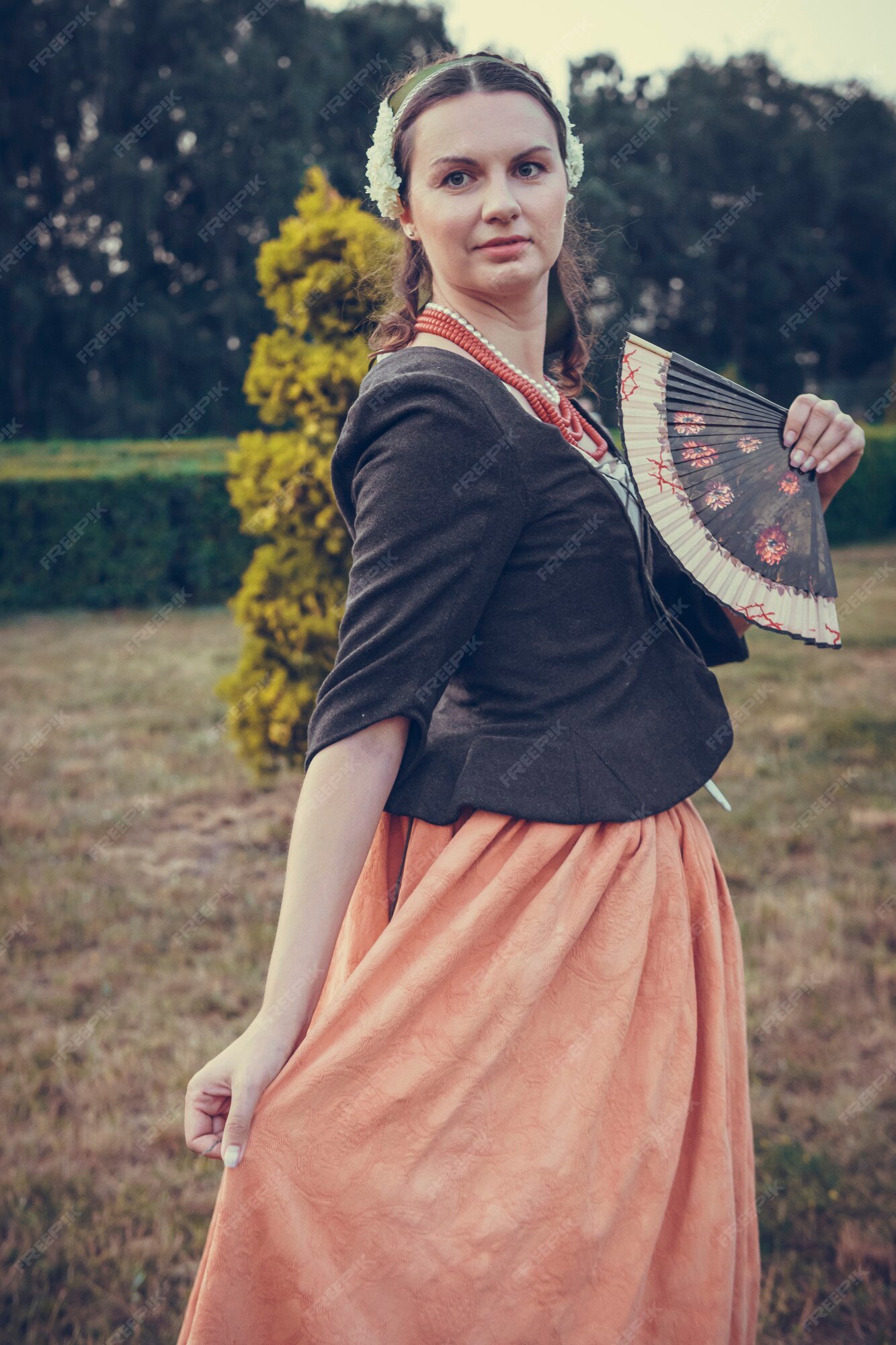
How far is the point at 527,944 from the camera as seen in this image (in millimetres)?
1099

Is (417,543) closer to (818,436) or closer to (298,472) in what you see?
(818,436)

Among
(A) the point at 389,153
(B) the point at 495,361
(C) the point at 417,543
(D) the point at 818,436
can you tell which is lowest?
(C) the point at 417,543

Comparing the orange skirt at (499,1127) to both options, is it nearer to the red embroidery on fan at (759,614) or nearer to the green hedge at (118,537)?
the red embroidery on fan at (759,614)

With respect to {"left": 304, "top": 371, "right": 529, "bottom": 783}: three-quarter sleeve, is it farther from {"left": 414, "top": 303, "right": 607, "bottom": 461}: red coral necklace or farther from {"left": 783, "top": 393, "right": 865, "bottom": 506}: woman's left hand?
{"left": 783, "top": 393, "right": 865, "bottom": 506}: woman's left hand

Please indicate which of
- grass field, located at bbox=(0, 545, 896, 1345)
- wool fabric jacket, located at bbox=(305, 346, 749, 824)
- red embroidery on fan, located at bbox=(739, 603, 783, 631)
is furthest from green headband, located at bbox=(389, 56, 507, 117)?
grass field, located at bbox=(0, 545, 896, 1345)

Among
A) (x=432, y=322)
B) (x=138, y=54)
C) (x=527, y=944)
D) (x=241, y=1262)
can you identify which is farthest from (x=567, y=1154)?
(x=138, y=54)

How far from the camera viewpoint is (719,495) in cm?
124

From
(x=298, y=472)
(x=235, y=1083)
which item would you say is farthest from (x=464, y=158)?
(x=298, y=472)

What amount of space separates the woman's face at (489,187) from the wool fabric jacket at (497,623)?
127mm

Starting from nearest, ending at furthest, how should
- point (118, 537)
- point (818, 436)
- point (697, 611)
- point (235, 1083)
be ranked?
point (235, 1083)
point (818, 436)
point (697, 611)
point (118, 537)

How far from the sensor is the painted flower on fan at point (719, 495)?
123 cm

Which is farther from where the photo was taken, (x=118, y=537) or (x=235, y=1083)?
(x=118, y=537)

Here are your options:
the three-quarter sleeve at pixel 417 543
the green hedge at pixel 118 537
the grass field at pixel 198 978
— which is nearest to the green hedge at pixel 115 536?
the green hedge at pixel 118 537

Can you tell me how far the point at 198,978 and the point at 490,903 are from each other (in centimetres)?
270
